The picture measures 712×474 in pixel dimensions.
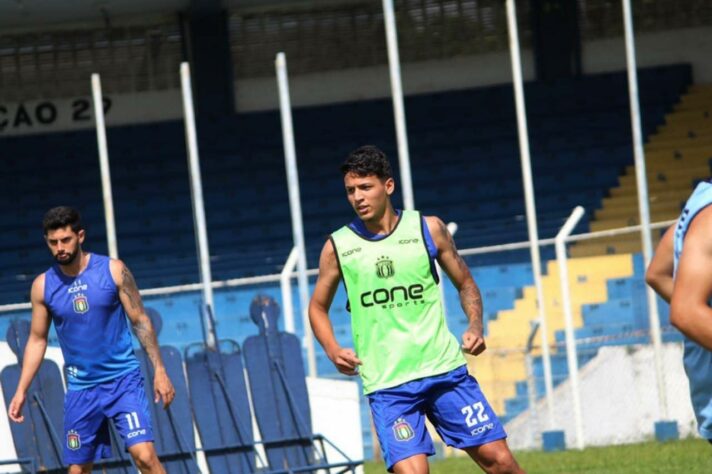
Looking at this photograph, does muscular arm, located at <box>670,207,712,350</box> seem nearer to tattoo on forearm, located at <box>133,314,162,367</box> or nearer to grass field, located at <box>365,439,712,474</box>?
tattoo on forearm, located at <box>133,314,162,367</box>

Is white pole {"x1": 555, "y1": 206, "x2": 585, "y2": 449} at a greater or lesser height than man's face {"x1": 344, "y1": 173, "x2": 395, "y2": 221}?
lesser

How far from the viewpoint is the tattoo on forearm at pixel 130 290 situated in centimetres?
961

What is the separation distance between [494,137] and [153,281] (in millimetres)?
Answer: 8733

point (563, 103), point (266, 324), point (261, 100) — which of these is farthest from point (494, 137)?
point (266, 324)

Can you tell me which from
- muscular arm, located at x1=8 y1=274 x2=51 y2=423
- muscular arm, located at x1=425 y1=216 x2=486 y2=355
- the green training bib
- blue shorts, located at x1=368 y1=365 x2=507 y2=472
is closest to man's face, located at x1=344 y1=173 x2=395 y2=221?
the green training bib

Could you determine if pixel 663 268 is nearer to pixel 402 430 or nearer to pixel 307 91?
pixel 402 430

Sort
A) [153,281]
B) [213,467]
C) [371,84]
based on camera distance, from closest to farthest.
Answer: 1. [213,467]
2. [153,281]
3. [371,84]

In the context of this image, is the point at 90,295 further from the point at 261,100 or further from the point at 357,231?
the point at 261,100

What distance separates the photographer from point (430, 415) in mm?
7617

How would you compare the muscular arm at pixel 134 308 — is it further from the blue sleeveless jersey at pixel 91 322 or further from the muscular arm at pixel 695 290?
the muscular arm at pixel 695 290

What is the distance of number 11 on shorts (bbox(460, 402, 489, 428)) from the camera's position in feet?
24.6

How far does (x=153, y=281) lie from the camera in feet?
57.3

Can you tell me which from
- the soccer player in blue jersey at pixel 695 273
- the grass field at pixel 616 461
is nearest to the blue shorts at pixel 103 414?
the grass field at pixel 616 461

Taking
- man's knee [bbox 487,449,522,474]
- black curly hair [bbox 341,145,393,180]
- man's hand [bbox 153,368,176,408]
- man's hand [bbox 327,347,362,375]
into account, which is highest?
black curly hair [bbox 341,145,393,180]
